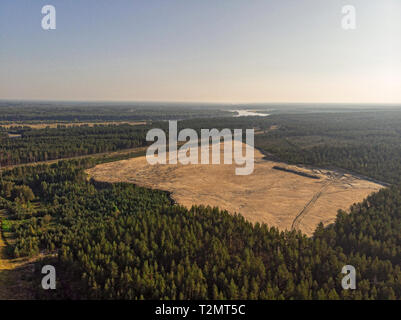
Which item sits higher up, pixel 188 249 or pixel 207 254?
pixel 188 249

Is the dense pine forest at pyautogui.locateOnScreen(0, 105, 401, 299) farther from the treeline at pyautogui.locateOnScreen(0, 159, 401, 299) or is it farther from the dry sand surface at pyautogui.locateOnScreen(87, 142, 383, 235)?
the dry sand surface at pyautogui.locateOnScreen(87, 142, 383, 235)

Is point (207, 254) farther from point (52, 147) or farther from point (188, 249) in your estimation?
point (52, 147)

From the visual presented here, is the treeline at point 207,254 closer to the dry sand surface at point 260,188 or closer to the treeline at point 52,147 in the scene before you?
the dry sand surface at point 260,188

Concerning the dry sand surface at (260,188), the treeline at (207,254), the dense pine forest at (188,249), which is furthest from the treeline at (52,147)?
the treeline at (207,254)

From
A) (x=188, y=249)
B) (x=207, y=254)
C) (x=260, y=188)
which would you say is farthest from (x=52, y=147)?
(x=207, y=254)
